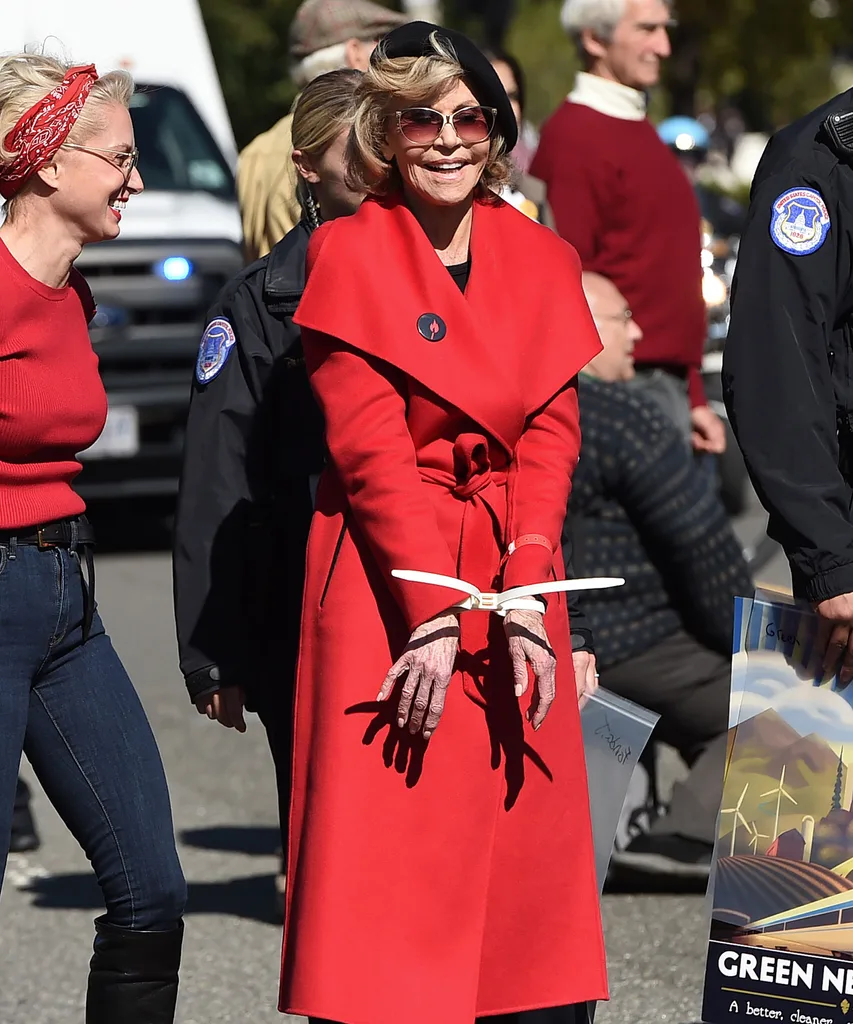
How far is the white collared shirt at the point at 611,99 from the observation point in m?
6.65

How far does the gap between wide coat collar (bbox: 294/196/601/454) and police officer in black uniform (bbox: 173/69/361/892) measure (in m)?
0.53

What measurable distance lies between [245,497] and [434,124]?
2.97 feet

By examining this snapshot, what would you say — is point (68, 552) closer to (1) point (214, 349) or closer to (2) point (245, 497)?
(2) point (245, 497)

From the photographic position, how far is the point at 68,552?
3527 millimetres

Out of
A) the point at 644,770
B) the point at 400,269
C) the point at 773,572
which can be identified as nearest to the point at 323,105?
the point at 400,269

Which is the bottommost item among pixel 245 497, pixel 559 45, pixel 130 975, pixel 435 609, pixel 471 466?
pixel 130 975

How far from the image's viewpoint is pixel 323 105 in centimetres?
415

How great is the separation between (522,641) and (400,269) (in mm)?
624

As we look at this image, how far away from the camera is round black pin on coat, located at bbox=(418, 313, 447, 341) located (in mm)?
3277

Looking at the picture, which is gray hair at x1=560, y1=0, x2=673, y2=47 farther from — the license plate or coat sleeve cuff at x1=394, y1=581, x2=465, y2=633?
the license plate

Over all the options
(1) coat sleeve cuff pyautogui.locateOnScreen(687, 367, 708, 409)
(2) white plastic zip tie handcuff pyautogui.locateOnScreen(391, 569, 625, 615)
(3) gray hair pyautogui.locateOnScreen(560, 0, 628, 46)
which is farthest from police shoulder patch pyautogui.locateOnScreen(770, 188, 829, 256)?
(3) gray hair pyautogui.locateOnScreen(560, 0, 628, 46)

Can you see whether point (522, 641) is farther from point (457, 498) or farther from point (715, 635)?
point (715, 635)

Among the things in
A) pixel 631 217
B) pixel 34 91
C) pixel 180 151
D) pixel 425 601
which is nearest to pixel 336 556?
pixel 425 601

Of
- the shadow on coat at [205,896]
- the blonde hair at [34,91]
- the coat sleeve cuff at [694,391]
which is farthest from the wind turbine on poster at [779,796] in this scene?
the coat sleeve cuff at [694,391]
